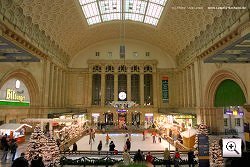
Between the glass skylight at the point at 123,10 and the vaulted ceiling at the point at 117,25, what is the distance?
2.73 feet

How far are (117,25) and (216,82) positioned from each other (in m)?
18.7

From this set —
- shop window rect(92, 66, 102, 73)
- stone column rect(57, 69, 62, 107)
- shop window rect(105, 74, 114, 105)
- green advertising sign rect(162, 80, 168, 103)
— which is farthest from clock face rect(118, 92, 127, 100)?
stone column rect(57, 69, 62, 107)

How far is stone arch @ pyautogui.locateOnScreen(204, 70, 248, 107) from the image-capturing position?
18561mm

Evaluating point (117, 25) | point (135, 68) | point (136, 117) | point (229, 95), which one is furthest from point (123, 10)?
point (229, 95)

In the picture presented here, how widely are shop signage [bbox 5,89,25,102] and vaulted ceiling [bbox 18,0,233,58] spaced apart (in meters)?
7.49

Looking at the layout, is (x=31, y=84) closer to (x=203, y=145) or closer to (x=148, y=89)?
(x=203, y=145)

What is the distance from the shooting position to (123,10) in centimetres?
3136

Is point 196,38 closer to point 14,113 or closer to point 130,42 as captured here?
point 130,42

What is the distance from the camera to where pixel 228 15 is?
722 inches


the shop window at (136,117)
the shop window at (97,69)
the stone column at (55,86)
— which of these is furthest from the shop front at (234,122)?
the stone column at (55,86)

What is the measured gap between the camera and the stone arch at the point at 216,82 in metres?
18.6

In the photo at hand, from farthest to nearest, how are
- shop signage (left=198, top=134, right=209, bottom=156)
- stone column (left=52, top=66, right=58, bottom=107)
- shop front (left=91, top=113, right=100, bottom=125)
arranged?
shop front (left=91, top=113, right=100, bottom=125)
stone column (left=52, top=66, right=58, bottom=107)
shop signage (left=198, top=134, right=209, bottom=156)

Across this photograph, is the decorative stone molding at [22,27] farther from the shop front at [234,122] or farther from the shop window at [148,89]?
the shop front at [234,122]

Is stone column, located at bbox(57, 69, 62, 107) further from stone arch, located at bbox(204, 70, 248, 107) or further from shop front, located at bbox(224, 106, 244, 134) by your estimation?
shop front, located at bbox(224, 106, 244, 134)
